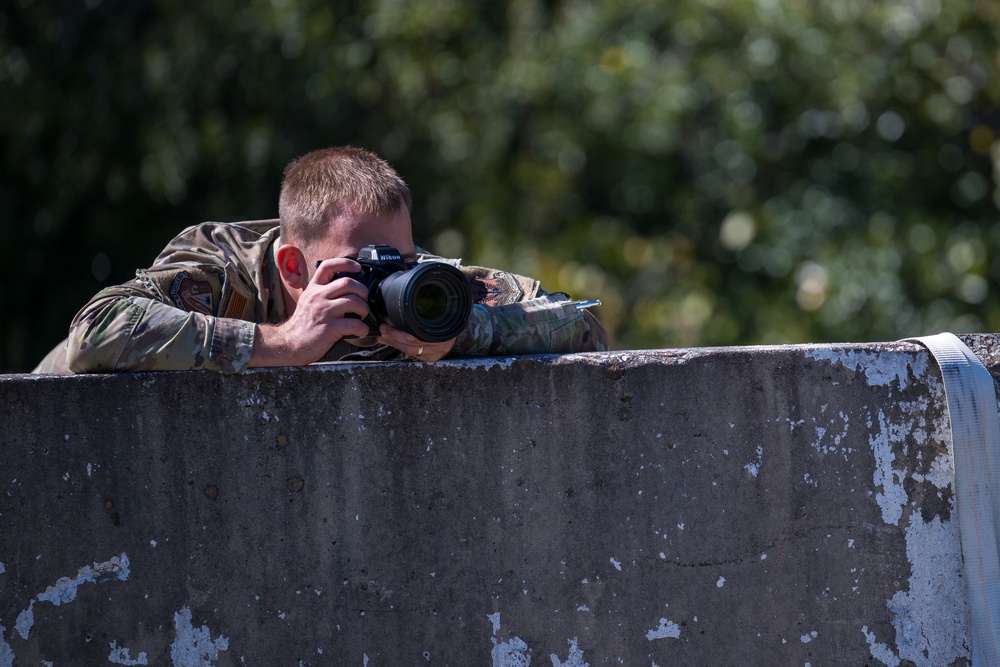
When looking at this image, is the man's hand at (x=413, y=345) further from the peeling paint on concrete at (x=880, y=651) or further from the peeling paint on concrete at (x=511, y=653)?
the peeling paint on concrete at (x=880, y=651)

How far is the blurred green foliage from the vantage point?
4523 millimetres

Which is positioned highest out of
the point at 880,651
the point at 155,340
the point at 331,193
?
the point at 331,193

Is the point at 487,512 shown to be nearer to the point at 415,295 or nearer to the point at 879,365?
the point at 415,295

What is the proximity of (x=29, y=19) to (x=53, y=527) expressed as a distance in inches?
187

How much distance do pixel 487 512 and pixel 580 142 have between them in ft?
11.3

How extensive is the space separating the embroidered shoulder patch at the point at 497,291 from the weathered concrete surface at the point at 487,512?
408mm

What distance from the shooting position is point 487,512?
1854 mm

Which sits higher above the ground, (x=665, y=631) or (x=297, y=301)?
(x=297, y=301)

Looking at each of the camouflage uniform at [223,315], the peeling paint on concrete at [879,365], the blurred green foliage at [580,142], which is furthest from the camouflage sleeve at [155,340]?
the blurred green foliage at [580,142]

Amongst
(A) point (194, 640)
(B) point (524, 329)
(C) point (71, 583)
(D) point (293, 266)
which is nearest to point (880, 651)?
(B) point (524, 329)

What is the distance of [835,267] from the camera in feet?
14.7

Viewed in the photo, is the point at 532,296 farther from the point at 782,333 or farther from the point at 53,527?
the point at 782,333

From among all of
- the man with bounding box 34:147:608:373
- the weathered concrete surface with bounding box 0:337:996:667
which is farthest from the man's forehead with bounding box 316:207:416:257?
the weathered concrete surface with bounding box 0:337:996:667

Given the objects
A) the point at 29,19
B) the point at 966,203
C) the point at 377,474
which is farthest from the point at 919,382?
the point at 29,19
